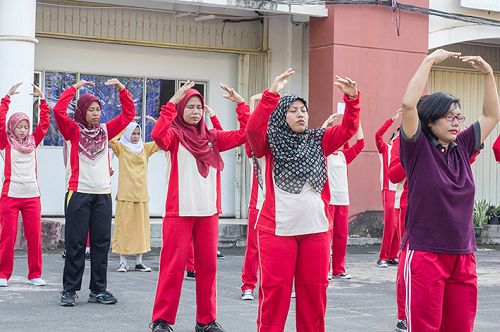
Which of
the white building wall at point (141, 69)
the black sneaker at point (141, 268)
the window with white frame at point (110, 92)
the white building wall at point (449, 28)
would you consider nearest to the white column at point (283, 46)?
the white building wall at point (141, 69)

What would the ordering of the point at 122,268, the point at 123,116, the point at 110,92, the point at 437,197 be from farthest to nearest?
the point at 110,92 → the point at 122,268 → the point at 123,116 → the point at 437,197

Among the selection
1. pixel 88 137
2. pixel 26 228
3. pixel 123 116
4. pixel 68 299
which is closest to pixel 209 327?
pixel 68 299

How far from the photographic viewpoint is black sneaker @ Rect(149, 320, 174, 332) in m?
8.01

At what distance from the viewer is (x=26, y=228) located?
11.0 meters

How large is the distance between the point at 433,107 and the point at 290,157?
3.94ft

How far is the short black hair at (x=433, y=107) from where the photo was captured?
5.68m

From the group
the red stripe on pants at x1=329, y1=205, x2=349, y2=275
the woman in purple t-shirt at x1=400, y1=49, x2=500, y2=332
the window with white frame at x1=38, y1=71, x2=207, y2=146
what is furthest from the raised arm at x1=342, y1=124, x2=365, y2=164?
the window with white frame at x1=38, y1=71, x2=207, y2=146

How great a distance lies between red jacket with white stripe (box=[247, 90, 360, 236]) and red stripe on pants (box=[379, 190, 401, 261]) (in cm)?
727

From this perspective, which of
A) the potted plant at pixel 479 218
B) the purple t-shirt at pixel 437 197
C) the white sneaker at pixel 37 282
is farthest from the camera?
the potted plant at pixel 479 218

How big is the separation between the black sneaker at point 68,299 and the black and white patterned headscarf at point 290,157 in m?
3.64

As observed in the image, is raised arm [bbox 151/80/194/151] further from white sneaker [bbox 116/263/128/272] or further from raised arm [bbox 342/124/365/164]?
white sneaker [bbox 116/263/128/272]

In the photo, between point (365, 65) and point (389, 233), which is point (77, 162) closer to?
point (389, 233)

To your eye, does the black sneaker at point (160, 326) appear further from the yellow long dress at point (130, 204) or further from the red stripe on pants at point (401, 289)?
the yellow long dress at point (130, 204)

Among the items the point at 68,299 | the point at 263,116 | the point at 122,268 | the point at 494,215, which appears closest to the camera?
the point at 263,116
